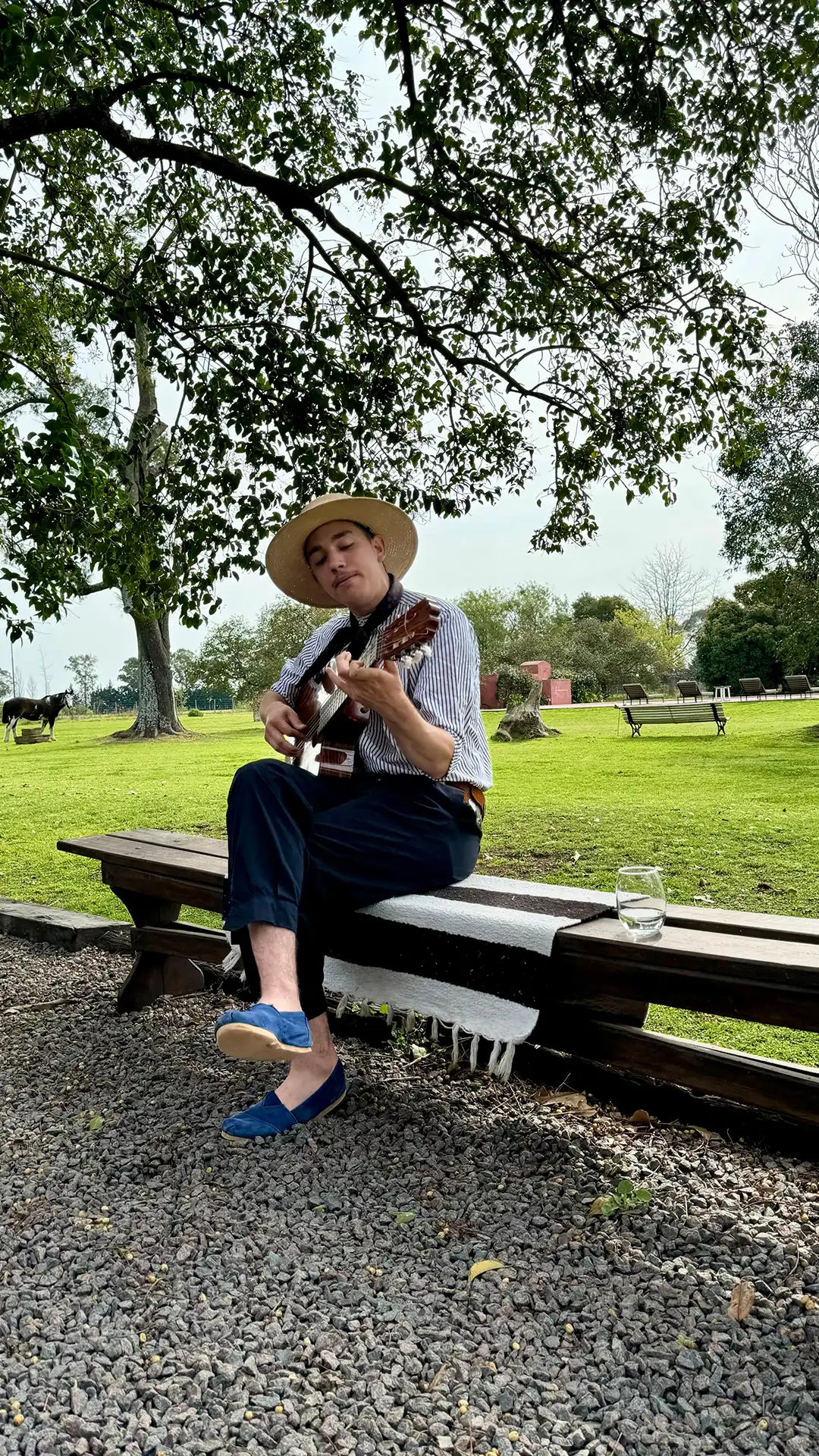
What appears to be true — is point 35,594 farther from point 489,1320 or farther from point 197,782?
point 197,782

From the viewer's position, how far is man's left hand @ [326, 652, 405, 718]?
2.60m

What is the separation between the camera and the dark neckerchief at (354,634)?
126 inches

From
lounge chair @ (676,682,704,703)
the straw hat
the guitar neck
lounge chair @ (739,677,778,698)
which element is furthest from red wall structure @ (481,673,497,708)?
the guitar neck

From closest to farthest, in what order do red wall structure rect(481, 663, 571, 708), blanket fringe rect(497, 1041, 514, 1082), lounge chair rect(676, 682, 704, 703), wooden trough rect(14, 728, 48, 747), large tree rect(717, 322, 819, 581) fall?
blanket fringe rect(497, 1041, 514, 1082), large tree rect(717, 322, 819, 581), wooden trough rect(14, 728, 48, 747), lounge chair rect(676, 682, 704, 703), red wall structure rect(481, 663, 571, 708)

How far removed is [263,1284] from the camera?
2.23 metres

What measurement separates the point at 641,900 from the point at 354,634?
135 cm

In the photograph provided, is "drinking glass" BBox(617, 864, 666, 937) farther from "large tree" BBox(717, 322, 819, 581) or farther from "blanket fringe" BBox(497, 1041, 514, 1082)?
"large tree" BBox(717, 322, 819, 581)

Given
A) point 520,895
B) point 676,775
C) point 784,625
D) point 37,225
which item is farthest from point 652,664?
point 520,895

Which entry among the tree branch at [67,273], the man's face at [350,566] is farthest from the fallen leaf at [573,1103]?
the tree branch at [67,273]

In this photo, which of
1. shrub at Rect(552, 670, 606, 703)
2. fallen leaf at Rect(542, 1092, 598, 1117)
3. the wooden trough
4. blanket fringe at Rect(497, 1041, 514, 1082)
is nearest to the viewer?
blanket fringe at Rect(497, 1041, 514, 1082)

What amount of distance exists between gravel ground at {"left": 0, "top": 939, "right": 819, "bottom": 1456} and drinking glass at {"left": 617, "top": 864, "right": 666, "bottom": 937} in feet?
2.36

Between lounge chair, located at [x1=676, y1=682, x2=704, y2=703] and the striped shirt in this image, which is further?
lounge chair, located at [x1=676, y1=682, x2=704, y2=703]

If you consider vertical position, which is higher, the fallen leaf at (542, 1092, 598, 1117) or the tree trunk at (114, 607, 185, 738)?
the tree trunk at (114, 607, 185, 738)

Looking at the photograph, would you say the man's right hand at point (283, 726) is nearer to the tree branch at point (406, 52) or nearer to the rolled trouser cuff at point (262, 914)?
the rolled trouser cuff at point (262, 914)
